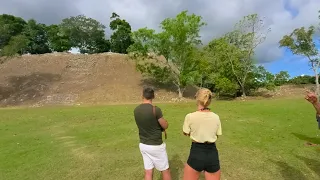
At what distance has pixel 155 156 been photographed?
4918 millimetres

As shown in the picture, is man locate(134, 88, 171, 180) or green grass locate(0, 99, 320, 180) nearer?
man locate(134, 88, 171, 180)

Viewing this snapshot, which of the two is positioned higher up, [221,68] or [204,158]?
[221,68]

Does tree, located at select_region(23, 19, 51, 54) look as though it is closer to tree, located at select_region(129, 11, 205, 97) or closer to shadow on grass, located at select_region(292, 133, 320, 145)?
tree, located at select_region(129, 11, 205, 97)

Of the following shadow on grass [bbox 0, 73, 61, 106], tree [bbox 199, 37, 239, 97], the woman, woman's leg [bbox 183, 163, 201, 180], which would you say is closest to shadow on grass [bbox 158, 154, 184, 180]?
woman's leg [bbox 183, 163, 201, 180]

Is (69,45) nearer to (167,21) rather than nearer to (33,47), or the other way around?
(33,47)

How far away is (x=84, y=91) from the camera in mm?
39000

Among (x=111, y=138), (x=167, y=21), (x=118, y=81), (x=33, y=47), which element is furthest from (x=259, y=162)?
(x=33, y=47)

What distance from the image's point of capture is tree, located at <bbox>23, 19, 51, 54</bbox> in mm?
61031

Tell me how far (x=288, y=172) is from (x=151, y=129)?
4035 mm

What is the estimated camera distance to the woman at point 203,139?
4.05m

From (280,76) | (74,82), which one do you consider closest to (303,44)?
(280,76)

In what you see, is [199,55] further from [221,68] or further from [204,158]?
[204,158]

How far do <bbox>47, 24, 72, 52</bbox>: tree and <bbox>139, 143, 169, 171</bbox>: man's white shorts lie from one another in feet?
192

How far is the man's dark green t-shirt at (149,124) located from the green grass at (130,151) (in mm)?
2220
